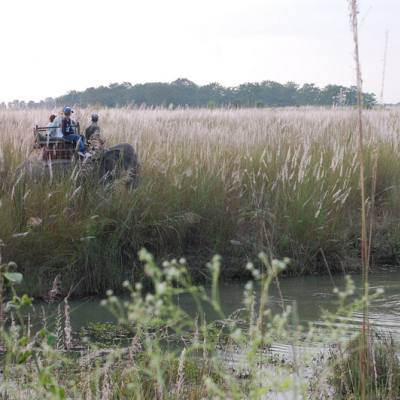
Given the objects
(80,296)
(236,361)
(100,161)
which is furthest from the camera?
(100,161)

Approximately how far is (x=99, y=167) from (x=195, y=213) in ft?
3.53

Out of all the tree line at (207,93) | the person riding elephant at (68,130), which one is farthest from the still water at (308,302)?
the tree line at (207,93)

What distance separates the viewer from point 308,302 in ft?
24.1

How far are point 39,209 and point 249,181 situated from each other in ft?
8.70

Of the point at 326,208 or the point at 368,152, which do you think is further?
the point at 368,152

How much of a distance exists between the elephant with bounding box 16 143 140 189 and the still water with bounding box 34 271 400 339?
54.7 inches

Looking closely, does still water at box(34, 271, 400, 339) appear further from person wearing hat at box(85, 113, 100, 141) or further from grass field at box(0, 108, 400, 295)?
person wearing hat at box(85, 113, 100, 141)

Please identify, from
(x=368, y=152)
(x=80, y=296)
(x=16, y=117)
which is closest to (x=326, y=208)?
(x=368, y=152)

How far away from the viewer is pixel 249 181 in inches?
367

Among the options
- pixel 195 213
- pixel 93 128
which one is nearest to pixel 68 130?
pixel 93 128

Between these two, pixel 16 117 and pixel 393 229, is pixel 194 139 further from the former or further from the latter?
pixel 16 117

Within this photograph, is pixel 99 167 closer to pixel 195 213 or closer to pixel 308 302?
pixel 195 213

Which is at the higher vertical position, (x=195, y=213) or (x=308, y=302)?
(x=195, y=213)

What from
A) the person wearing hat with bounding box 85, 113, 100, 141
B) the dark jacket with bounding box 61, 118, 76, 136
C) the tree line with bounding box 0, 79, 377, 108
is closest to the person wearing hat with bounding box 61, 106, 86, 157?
the dark jacket with bounding box 61, 118, 76, 136
